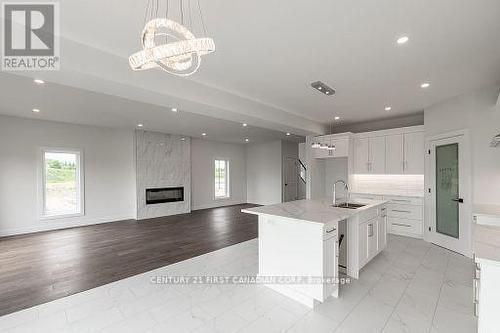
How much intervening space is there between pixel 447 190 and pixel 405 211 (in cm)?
90

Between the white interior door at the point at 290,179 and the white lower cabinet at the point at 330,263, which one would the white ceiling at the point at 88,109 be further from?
the white lower cabinet at the point at 330,263

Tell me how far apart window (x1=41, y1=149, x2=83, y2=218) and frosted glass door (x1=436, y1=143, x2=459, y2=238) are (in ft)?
27.6

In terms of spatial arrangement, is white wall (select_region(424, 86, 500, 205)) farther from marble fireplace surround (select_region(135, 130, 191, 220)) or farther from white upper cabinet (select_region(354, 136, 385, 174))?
marble fireplace surround (select_region(135, 130, 191, 220))

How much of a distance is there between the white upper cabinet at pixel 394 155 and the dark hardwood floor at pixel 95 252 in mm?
3483

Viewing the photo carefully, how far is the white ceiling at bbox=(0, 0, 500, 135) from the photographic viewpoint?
1894 mm

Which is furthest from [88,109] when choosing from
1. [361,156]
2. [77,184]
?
[361,156]

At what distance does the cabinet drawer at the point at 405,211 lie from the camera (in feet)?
15.6

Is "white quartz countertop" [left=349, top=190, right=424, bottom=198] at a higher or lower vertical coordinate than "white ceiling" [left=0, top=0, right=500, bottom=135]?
lower

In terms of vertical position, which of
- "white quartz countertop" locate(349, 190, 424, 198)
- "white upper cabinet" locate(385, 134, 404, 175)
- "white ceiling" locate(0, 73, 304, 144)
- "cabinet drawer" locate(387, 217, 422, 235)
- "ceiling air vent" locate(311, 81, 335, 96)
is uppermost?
"ceiling air vent" locate(311, 81, 335, 96)

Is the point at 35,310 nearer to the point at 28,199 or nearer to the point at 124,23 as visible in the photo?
the point at 124,23

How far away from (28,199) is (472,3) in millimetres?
8226

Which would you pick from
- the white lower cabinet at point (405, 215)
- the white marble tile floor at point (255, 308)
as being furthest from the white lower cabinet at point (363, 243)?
the white lower cabinet at point (405, 215)

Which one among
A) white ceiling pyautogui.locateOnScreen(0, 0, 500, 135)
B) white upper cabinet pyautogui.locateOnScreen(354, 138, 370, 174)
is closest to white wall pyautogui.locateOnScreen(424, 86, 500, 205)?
white ceiling pyautogui.locateOnScreen(0, 0, 500, 135)

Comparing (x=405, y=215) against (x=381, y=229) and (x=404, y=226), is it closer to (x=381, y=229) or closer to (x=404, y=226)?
(x=404, y=226)
